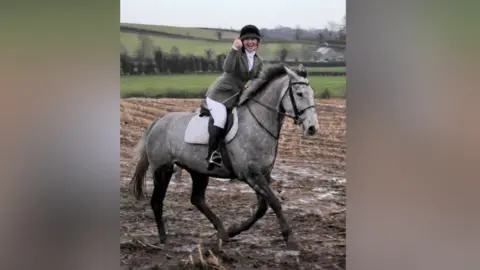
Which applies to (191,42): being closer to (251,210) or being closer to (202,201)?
(202,201)

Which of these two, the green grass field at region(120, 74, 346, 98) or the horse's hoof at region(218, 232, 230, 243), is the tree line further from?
the horse's hoof at region(218, 232, 230, 243)

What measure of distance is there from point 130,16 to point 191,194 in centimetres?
116

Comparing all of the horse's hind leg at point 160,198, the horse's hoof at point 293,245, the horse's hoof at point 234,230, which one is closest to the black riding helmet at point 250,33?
the horse's hind leg at point 160,198

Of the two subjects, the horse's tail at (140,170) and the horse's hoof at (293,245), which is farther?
the horse's tail at (140,170)

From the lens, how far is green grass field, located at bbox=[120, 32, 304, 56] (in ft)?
9.95

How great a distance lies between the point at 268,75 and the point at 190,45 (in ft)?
1.72

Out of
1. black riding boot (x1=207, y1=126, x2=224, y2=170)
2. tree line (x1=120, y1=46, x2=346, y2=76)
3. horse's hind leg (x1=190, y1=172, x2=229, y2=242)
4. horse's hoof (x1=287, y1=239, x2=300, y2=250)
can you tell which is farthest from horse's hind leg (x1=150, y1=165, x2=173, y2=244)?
horse's hoof (x1=287, y1=239, x2=300, y2=250)

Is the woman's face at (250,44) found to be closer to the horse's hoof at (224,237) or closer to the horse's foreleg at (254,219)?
the horse's foreleg at (254,219)

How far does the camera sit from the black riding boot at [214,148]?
3006 millimetres

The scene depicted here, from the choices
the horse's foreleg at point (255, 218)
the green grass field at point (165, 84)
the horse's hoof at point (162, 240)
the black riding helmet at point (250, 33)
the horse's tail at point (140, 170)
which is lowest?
the horse's hoof at point (162, 240)

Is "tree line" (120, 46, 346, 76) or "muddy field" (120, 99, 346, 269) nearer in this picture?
"muddy field" (120, 99, 346, 269)
